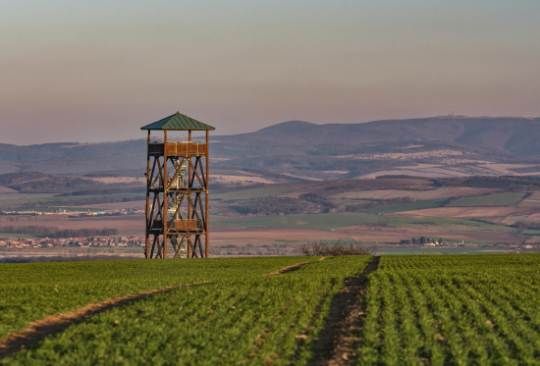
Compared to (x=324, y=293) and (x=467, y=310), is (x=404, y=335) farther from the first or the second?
(x=324, y=293)

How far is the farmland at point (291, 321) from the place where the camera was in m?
19.2

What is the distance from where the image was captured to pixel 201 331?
2106cm

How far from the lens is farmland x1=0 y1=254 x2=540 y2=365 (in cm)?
1919

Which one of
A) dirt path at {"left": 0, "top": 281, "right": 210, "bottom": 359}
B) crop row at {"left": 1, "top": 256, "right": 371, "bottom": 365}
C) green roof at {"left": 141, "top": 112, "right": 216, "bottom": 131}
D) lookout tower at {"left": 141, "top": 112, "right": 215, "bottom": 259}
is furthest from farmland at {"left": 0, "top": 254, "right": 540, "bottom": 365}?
green roof at {"left": 141, "top": 112, "right": 216, "bottom": 131}

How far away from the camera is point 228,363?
18.5 m

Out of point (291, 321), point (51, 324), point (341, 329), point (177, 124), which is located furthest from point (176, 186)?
point (341, 329)

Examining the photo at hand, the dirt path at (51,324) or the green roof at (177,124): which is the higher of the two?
the green roof at (177,124)

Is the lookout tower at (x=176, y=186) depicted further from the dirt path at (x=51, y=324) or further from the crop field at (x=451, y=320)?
the dirt path at (x=51, y=324)

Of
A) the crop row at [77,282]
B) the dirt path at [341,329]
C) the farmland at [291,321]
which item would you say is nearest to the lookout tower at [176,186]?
the crop row at [77,282]

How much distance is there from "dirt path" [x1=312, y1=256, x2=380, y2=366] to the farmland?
0.18ft

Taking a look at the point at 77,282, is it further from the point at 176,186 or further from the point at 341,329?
the point at 176,186

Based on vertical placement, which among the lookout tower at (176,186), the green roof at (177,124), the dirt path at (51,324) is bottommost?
the dirt path at (51,324)

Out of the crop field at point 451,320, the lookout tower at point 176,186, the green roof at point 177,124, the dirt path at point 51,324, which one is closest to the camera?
the crop field at point 451,320

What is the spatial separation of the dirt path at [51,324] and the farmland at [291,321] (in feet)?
0.51
